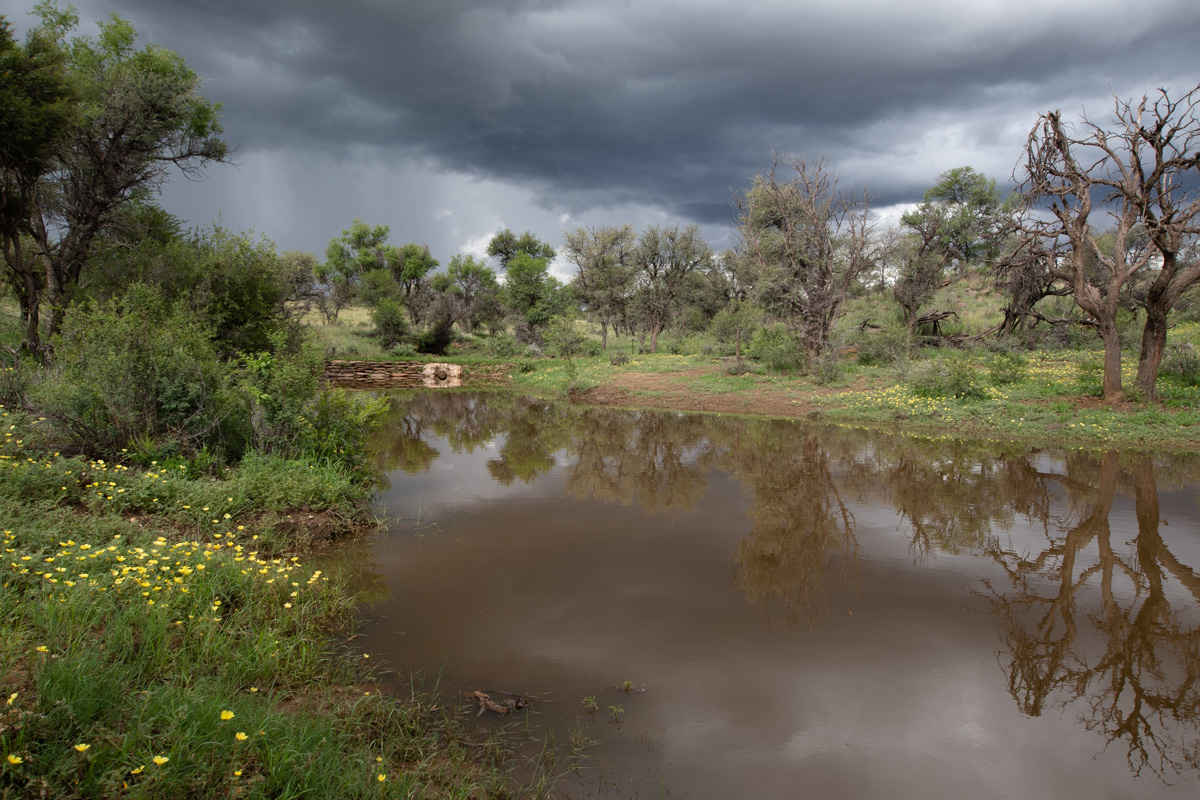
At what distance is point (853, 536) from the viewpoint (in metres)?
7.89

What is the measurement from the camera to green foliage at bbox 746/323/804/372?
75.2 ft

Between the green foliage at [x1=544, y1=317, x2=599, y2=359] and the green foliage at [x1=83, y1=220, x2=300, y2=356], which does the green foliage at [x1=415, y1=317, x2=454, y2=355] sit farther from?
the green foliage at [x1=83, y1=220, x2=300, y2=356]

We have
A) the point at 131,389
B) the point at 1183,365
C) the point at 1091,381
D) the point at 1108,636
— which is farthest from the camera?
the point at 1091,381

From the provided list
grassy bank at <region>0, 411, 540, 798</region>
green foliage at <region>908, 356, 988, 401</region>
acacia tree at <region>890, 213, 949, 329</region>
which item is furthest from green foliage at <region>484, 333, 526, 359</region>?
grassy bank at <region>0, 411, 540, 798</region>

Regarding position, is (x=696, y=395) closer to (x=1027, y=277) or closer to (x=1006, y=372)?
(x=1006, y=372)

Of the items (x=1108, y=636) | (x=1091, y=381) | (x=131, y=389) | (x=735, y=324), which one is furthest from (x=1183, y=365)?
(x=131, y=389)

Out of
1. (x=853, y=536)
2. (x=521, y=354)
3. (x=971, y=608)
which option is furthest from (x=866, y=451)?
(x=521, y=354)

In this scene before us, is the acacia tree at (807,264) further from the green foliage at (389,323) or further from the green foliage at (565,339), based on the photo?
the green foliage at (389,323)

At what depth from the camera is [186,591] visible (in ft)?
15.4

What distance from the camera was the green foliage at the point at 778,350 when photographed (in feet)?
75.2

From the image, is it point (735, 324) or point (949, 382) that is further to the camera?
point (735, 324)

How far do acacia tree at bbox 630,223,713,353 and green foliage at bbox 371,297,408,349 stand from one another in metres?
15.6

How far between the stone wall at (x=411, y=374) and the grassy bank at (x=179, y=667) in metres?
22.4

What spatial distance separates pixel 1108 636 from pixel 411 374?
99.7 feet
